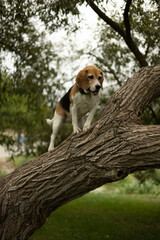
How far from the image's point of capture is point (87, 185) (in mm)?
4266

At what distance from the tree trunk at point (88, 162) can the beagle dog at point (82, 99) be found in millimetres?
218

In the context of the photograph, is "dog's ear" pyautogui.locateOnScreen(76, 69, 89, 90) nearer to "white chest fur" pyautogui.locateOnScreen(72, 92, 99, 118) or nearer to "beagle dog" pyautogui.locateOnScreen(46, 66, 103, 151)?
"beagle dog" pyautogui.locateOnScreen(46, 66, 103, 151)

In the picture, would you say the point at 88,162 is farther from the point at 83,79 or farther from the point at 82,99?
the point at 83,79

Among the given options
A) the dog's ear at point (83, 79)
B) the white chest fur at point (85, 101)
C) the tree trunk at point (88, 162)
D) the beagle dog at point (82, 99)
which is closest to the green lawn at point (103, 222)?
the tree trunk at point (88, 162)

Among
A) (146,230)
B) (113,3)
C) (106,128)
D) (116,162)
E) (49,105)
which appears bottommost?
(146,230)

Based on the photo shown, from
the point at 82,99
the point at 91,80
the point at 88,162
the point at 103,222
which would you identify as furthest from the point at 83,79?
the point at 103,222

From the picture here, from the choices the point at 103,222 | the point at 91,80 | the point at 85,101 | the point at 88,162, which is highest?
the point at 91,80

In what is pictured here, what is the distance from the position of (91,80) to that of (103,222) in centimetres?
660

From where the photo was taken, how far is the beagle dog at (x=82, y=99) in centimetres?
374

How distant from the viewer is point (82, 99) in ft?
13.3

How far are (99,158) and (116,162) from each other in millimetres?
233

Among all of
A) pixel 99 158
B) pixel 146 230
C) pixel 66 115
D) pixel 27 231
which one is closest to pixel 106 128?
pixel 99 158

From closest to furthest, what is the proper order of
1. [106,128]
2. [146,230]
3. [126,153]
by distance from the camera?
[126,153], [106,128], [146,230]

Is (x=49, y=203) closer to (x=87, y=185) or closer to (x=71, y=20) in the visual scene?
(x=87, y=185)
